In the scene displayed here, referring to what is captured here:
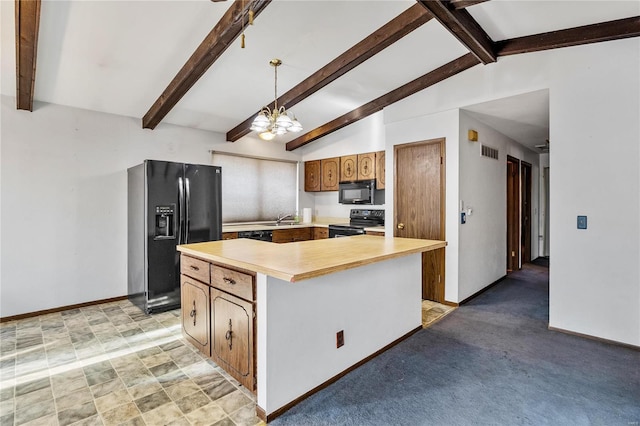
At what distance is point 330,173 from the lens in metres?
5.75

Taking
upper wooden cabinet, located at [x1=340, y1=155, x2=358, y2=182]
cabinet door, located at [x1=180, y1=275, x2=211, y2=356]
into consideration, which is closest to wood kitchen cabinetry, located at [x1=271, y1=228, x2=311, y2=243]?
upper wooden cabinet, located at [x1=340, y1=155, x2=358, y2=182]

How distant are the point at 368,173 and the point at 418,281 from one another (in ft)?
8.18

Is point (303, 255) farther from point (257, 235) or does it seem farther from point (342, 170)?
point (342, 170)

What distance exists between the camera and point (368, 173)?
5145mm

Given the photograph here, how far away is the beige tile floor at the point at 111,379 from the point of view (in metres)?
1.89

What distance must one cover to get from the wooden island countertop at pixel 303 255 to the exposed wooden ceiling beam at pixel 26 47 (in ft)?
6.23

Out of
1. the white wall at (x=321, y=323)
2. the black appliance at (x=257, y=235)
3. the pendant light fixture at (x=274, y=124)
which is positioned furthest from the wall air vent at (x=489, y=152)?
the black appliance at (x=257, y=235)

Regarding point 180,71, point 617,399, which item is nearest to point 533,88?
point 617,399

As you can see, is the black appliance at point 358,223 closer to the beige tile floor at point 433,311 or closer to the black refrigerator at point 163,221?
the beige tile floor at point 433,311

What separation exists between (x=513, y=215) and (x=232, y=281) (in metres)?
5.20

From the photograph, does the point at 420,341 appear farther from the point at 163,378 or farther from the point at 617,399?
the point at 163,378

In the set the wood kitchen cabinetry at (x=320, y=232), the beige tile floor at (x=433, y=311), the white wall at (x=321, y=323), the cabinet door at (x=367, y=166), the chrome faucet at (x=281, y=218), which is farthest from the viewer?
the chrome faucet at (x=281, y=218)

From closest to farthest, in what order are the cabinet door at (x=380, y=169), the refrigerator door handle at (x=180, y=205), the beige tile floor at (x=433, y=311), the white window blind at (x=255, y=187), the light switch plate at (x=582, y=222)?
the light switch plate at (x=582, y=222)
the beige tile floor at (x=433, y=311)
the refrigerator door handle at (x=180, y=205)
the cabinet door at (x=380, y=169)
the white window blind at (x=255, y=187)

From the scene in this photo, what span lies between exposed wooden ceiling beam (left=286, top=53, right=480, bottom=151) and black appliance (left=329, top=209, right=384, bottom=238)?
1.45m
